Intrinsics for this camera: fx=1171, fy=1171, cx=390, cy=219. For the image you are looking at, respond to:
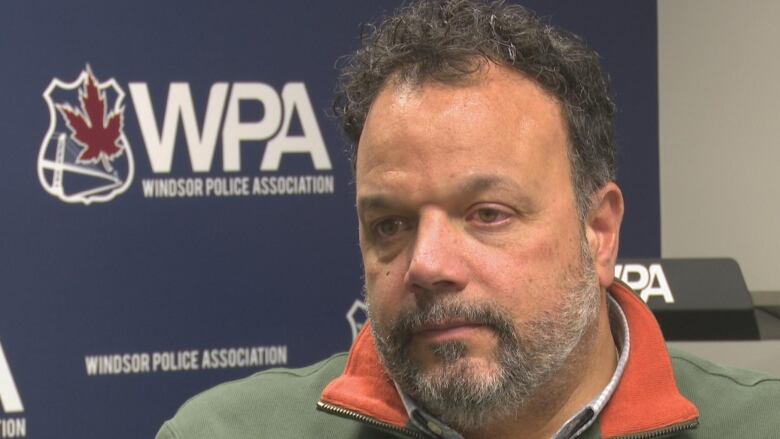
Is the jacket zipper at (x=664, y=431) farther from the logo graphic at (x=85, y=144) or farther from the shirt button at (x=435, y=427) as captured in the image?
the logo graphic at (x=85, y=144)

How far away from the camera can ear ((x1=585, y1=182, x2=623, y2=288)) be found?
1264mm

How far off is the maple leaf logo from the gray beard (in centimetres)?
141

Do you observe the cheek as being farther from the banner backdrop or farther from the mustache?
the banner backdrop

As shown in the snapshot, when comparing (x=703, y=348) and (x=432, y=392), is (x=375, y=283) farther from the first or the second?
(x=703, y=348)

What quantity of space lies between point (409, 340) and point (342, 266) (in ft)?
4.87

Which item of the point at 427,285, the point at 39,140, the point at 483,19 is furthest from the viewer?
the point at 39,140

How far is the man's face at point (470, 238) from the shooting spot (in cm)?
112

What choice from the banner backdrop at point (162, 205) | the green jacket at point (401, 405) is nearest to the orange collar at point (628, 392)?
the green jacket at point (401, 405)

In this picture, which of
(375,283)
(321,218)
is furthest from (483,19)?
(321,218)

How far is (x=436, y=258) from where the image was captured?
1112 mm

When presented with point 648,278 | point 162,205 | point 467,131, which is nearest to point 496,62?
point 467,131

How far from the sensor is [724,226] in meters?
2.79

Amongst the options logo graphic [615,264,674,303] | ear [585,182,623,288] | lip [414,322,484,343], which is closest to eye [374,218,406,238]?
lip [414,322,484,343]

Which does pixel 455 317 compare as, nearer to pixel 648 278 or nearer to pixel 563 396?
pixel 563 396
